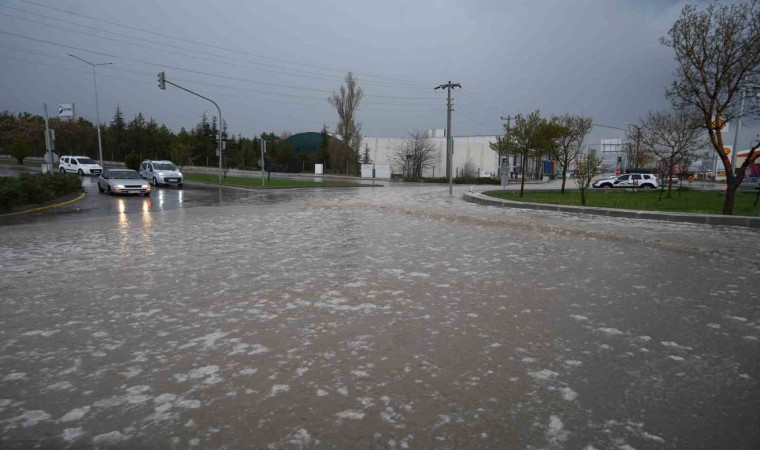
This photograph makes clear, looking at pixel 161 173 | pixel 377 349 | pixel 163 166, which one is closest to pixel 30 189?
pixel 161 173

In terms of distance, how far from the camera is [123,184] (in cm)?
2380

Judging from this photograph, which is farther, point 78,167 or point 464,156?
point 464,156

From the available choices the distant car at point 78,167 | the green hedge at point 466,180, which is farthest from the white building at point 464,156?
the distant car at point 78,167

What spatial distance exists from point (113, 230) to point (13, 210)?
7712mm

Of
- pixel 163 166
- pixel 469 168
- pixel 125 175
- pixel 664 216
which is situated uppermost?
pixel 469 168

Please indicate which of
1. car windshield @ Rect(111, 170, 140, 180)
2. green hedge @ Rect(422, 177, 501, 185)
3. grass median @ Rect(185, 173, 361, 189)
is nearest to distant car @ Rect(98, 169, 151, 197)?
car windshield @ Rect(111, 170, 140, 180)

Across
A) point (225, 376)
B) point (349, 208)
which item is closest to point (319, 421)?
point (225, 376)

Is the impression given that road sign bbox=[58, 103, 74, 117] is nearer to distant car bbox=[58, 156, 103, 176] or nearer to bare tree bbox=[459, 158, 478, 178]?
distant car bbox=[58, 156, 103, 176]

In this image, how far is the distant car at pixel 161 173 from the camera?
107 feet

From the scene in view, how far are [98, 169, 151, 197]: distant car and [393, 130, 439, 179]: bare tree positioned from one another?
3742cm

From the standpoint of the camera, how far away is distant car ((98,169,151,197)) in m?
23.7

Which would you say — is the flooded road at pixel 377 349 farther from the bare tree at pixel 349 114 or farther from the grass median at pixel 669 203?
the bare tree at pixel 349 114

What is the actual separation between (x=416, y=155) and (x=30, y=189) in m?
46.1

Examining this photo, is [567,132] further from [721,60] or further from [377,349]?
[377,349]
